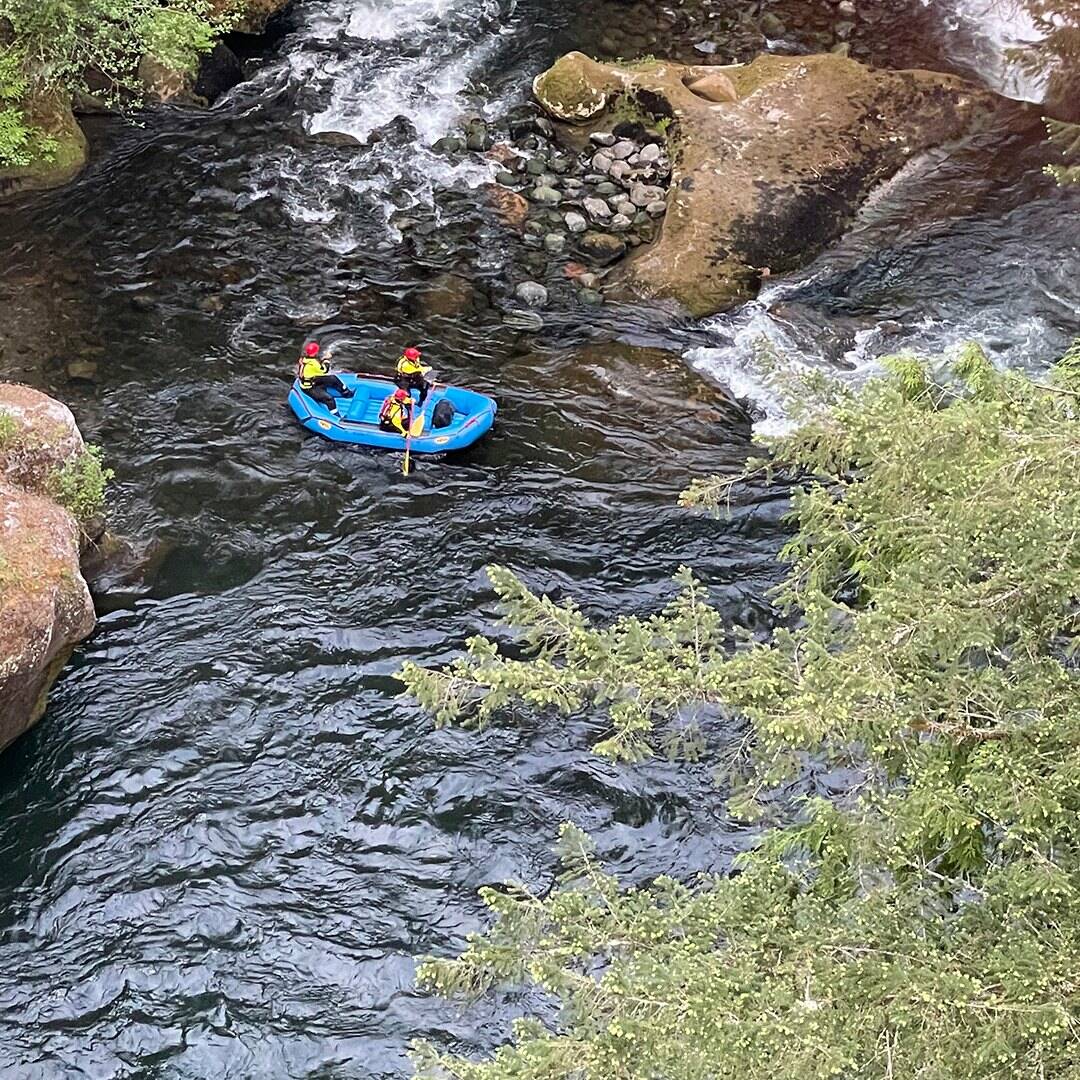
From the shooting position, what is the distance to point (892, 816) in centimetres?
511

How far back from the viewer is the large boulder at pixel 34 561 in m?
9.57

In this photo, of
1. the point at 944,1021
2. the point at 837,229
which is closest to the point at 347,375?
the point at 837,229

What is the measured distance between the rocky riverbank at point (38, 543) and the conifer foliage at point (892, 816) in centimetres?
504

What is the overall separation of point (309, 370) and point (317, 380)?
5.7 inches

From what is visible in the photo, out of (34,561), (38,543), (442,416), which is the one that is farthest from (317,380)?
(34,561)

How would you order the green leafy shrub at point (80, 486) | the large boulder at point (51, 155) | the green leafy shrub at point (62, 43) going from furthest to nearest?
the large boulder at point (51, 155) < the green leafy shrub at point (62, 43) < the green leafy shrub at point (80, 486)

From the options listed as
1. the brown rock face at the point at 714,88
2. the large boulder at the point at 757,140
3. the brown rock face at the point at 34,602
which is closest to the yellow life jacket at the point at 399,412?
the brown rock face at the point at 34,602

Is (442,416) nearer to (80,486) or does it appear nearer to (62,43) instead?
(80,486)

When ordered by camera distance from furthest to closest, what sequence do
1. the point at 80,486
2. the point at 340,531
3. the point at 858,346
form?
the point at 858,346 < the point at 340,531 < the point at 80,486

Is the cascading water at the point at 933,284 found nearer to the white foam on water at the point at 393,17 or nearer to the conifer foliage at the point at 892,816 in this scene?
the conifer foliage at the point at 892,816

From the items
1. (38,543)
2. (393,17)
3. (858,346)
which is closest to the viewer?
(38,543)

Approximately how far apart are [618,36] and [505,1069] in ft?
56.8

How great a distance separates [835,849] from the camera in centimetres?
564

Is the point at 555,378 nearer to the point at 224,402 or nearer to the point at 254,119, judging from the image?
the point at 224,402
